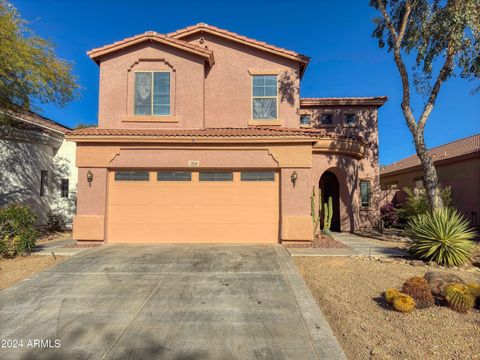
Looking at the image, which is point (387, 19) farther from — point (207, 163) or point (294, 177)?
point (207, 163)

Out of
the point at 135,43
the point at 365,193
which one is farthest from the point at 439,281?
the point at 135,43

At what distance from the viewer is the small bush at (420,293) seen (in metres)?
5.42

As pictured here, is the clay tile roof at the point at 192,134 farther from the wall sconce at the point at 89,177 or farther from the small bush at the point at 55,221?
the small bush at the point at 55,221

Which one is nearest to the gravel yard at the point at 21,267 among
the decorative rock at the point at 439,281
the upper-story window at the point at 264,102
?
the upper-story window at the point at 264,102

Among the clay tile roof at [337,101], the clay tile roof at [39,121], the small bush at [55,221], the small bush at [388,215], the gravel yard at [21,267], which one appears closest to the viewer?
the gravel yard at [21,267]

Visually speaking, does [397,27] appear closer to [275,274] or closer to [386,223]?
[386,223]

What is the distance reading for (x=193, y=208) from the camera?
446 inches

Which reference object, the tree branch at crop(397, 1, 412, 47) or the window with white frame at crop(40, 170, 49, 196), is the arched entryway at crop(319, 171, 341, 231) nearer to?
the tree branch at crop(397, 1, 412, 47)

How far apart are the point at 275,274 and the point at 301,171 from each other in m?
4.73

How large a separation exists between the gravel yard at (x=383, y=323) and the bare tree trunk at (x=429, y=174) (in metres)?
4.68

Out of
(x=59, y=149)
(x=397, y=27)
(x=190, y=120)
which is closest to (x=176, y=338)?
(x=190, y=120)

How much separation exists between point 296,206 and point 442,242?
449cm

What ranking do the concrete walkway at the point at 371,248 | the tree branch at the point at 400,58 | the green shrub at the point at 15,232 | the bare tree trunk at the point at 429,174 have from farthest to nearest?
the tree branch at the point at 400,58 < the bare tree trunk at the point at 429,174 < the concrete walkway at the point at 371,248 < the green shrub at the point at 15,232

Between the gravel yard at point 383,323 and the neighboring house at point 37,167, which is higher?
the neighboring house at point 37,167
